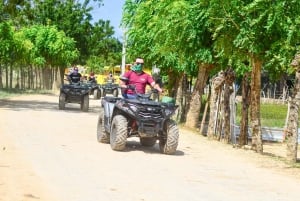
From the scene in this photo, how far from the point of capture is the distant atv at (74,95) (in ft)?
82.9

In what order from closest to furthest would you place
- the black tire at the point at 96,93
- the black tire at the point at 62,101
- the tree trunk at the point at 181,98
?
the black tire at the point at 62,101 < the tree trunk at the point at 181,98 < the black tire at the point at 96,93

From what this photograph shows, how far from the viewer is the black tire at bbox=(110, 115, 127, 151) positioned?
1162cm

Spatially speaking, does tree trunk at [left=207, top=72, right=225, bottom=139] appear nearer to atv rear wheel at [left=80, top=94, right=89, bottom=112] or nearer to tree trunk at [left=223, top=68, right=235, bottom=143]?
tree trunk at [left=223, top=68, right=235, bottom=143]

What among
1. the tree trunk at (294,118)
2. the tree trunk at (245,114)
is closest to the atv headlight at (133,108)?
the tree trunk at (294,118)

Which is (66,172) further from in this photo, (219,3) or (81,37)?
(81,37)

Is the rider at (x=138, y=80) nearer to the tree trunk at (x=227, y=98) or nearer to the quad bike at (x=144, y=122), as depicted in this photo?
the quad bike at (x=144, y=122)

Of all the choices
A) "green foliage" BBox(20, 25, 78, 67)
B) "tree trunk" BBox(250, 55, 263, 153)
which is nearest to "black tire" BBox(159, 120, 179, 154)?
"tree trunk" BBox(250, 55, 263, 153)

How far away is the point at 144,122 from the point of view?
1159cm

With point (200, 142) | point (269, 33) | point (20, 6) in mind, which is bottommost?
point (200, 142)

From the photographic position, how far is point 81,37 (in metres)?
59.8

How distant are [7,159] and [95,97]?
100.0 ft

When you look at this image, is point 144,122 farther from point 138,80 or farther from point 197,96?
point 197,96

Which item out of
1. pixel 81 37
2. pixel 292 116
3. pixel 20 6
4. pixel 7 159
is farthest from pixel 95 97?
pixel 7 159

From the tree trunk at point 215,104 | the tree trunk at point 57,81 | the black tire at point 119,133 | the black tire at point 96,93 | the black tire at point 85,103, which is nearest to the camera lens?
the black tire at point 119,133
